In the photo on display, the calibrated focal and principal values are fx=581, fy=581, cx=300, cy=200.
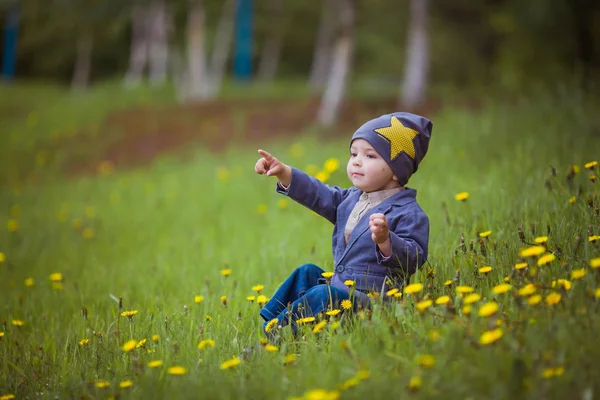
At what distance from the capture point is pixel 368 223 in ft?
9.31

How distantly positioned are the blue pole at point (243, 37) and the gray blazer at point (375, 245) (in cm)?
2205

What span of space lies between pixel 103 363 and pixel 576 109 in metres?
6.26

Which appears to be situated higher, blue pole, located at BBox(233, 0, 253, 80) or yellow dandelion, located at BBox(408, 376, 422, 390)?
blue pole, located at BBox(233, 0, 253, 80)

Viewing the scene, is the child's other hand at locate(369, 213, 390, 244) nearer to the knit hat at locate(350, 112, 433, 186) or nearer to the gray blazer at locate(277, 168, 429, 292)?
the gray blazer at locate(277, 168, 429, 292)

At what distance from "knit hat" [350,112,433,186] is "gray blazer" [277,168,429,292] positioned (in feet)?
0.49

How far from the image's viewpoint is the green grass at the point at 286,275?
204 centimetres

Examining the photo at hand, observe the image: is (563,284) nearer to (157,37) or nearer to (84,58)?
(157,37)

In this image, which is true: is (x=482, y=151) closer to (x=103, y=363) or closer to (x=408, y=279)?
(x=408, y=279)

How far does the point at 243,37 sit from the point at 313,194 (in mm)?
23505

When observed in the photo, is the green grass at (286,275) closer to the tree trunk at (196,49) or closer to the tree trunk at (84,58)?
the tree trunk at (196,49)

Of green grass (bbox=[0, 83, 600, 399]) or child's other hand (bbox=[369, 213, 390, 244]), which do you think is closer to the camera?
green grass (bbox=[0, 83, 600, 399])

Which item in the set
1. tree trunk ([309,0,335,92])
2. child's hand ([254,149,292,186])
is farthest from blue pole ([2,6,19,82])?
child's hand ([254,149,292,186])

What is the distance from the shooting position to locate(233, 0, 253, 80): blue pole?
24422 mm

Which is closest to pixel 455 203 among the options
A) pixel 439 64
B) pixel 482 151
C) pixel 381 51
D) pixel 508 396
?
pixel 482 151
